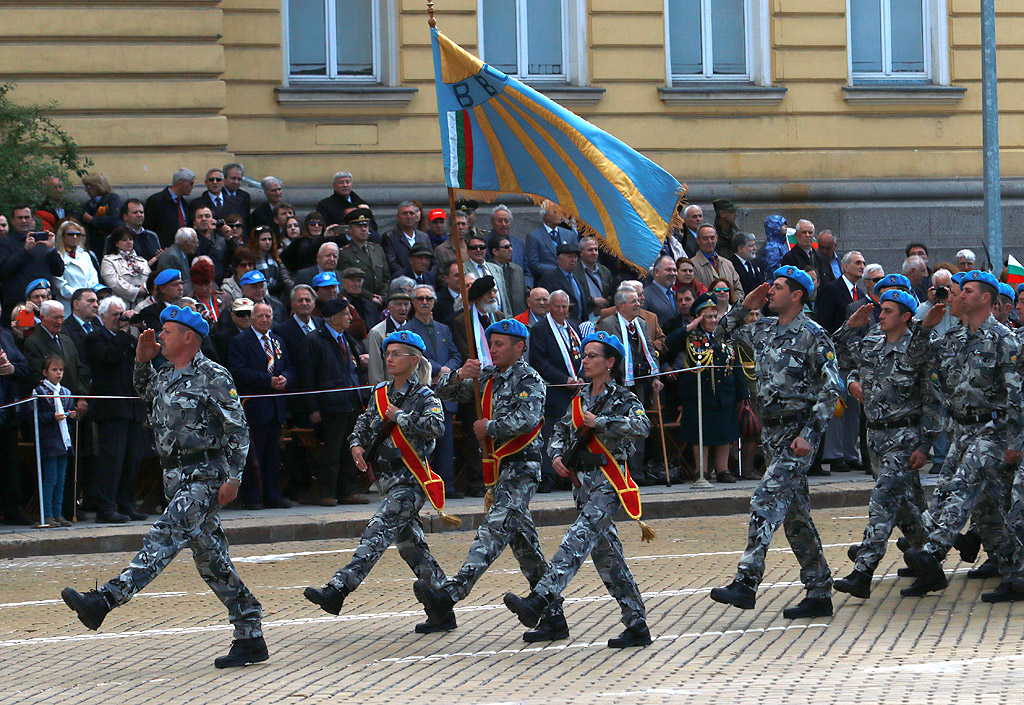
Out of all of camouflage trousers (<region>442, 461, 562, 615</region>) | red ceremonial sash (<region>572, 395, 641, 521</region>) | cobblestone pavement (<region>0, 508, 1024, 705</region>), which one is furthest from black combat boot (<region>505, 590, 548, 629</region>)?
red ceremonial sash (<region>572, 395, 641, 521</region>)

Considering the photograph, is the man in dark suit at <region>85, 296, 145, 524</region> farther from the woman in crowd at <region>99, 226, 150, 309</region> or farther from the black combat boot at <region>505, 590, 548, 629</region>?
the black combat boot at <region>505, 590, 548, 629</region>

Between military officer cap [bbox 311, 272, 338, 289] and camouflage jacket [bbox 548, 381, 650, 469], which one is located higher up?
military officer cap [bbox 311, 272, 338, 289]

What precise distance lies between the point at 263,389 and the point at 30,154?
15.8ft

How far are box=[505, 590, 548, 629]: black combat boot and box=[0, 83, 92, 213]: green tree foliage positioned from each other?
32.0 feet

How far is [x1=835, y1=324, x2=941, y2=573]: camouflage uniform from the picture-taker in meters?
10.6

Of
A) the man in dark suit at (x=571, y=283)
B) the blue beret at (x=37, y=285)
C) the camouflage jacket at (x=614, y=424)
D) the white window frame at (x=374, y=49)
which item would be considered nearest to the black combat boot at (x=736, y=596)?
the camouflage jacket at (x=614, y=424)

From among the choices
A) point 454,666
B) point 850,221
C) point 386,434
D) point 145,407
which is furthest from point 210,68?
point 454,666

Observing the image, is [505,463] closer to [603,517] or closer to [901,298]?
[603,517]

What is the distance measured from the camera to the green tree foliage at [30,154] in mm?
17516

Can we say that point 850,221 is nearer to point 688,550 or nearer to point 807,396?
point 688,550

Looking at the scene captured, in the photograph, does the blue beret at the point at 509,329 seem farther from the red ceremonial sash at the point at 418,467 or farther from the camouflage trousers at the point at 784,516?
the camouflage trousers at the point at 784,516

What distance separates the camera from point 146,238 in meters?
16.9

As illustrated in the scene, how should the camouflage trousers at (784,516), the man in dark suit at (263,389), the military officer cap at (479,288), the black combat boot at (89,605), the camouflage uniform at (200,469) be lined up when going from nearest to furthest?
1. the black combat boot at (89,605)
2. the camouflage uniform at (200,469)
3. the camouflage trousers at (784,516)
4. the military officer cap at (479,288)
5. the man in dark suit at (263,389)

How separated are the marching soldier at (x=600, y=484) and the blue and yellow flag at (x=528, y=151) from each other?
182 centimetres
